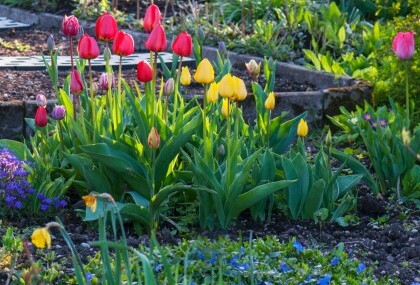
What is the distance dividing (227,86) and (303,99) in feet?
7.66

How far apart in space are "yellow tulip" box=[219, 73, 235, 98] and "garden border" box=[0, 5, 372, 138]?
204 cm

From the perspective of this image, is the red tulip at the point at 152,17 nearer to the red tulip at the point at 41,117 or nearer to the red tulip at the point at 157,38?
the red tulip at the point at 157,38

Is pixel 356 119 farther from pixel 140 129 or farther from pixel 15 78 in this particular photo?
pixel 15 78

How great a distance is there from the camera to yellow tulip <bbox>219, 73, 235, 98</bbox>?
4051 mm

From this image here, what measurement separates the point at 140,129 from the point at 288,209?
820 millimetres

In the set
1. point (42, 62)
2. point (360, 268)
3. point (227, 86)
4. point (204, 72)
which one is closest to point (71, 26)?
point (204, 72)

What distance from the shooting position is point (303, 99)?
6344 millimetres

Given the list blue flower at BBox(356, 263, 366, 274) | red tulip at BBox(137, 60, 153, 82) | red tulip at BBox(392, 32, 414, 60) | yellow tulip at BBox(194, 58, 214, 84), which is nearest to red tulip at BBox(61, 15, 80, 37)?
red tulip at BBox(137, 60, 153, 82)

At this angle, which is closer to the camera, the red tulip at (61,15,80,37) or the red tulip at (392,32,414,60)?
the red tulip at (61,15,80,37)

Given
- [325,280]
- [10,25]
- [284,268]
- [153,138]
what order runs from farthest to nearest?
[10,25], [153,138], [284,268], [325,280]

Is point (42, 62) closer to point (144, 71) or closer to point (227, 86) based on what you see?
point (144, 71)

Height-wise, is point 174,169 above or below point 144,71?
below

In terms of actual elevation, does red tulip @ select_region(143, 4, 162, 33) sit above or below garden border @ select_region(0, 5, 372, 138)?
above

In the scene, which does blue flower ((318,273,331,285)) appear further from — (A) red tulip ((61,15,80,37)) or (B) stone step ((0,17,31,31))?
(B) stone step ((0,17,31,31))
